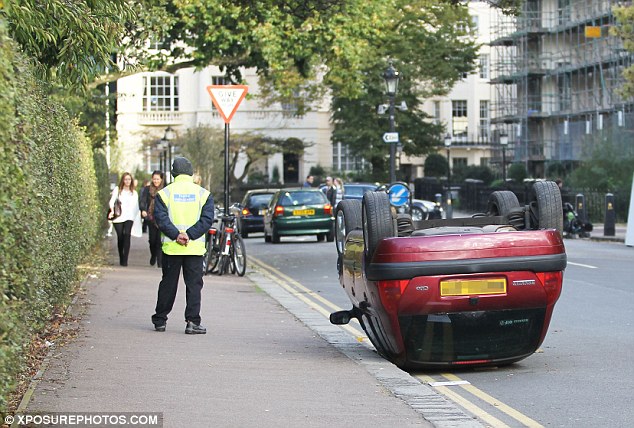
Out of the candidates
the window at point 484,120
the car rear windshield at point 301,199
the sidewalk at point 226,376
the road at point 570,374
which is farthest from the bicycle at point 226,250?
the window at point 484,120

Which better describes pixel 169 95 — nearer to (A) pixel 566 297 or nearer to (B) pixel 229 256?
(B) pixel 229 256

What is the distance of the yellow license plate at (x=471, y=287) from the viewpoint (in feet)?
31.9

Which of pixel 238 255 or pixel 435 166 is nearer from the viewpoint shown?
pixel 238 255

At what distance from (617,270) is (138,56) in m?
9.52

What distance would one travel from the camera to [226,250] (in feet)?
70.9

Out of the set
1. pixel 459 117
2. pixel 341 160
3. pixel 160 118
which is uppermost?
pixel 459 117

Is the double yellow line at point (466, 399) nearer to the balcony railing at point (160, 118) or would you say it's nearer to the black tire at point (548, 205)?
the black tire at point (548, 205)

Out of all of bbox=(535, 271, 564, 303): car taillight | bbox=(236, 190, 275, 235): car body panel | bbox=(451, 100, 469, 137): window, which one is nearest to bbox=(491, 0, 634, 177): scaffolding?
bbox=(451, 100, 469, 137): window

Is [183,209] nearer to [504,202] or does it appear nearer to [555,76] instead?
[504,202]

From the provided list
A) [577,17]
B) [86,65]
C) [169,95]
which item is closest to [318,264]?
[86,65]

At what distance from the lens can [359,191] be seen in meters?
42.6

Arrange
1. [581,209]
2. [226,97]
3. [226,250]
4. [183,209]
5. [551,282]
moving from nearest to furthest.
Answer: [551,282] → [183,209] → [226,97] → [226,250] → [581,209]

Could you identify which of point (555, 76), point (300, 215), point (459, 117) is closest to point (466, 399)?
point (300, 215)

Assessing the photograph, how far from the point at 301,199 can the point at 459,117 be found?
6762cm
